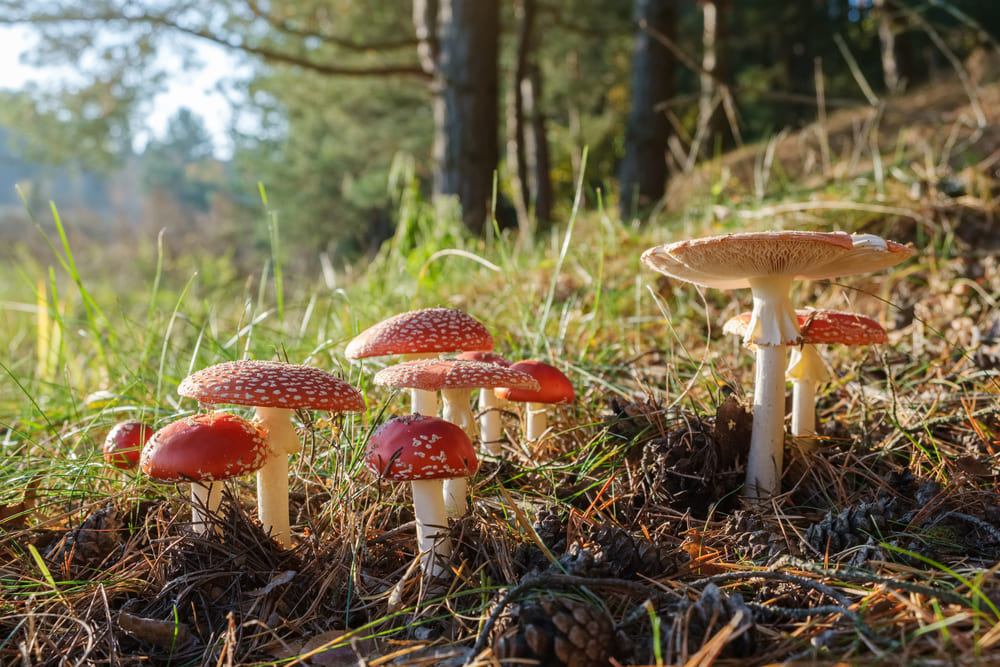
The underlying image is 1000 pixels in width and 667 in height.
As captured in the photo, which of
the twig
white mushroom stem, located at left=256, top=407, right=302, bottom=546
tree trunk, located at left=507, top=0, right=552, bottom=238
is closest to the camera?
the twig

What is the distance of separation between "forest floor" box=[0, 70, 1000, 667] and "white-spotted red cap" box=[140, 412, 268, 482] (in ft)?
0.83

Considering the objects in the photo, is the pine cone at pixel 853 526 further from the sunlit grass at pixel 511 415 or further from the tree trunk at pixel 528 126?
the tree trunk at pixel 528 126

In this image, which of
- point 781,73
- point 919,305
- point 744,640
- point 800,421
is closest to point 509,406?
point 800,421

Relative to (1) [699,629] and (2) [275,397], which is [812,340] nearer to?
(1) [699,629]

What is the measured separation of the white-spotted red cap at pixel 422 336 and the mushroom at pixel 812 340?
3.03 ft

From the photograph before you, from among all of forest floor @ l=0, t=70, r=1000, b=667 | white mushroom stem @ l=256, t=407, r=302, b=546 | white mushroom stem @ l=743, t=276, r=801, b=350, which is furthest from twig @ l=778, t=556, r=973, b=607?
white mushroom stem @ l=256, t=407, r=302, b=546

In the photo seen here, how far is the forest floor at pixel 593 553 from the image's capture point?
4.36 feet

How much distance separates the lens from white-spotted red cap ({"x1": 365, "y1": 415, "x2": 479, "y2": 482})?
159 centimetres

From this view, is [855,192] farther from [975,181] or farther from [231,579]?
[231,579]

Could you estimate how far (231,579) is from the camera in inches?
69.6

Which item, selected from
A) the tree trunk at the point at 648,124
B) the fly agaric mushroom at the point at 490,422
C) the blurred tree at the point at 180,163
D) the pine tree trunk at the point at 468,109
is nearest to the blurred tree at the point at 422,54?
the pine tree trunk at the point at 468,109

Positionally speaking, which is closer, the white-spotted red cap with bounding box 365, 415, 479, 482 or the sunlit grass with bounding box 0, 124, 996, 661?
the white-spotted red cap with bounding box 365, 415, 479, 482

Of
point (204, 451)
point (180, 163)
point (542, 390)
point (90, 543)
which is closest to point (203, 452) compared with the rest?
point (204, 451)

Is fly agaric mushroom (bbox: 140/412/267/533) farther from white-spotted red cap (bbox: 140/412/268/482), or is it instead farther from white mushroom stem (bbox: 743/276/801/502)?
white mushroom stem (bbox: 743/276/801/502)
